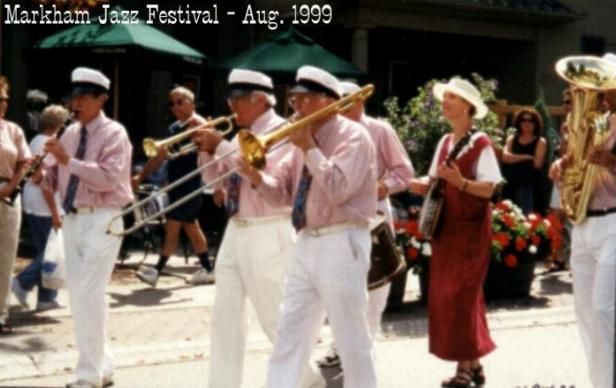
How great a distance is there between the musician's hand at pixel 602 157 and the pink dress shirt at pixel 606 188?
0.35 ft

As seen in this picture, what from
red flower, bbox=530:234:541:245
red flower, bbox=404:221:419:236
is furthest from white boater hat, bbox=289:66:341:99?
red flower, bbox=530:234:541:245

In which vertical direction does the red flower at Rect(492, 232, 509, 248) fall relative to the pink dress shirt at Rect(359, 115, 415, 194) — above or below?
below

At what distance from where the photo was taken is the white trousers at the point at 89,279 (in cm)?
735

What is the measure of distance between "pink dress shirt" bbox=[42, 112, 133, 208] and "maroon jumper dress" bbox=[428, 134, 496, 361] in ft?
6.35

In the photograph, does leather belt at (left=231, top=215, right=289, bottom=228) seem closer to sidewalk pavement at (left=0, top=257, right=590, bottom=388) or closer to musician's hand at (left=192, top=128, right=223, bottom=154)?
musician's hand at (left=192, top=128, right=223, bottom=154)

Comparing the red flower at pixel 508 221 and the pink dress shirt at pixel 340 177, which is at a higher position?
the pink dress shirt at pixel 340 177

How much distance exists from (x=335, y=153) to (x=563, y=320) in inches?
190

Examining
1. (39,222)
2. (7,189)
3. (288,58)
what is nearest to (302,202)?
(7,189)

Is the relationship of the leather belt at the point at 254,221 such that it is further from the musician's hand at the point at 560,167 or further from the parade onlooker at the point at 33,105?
the parade onlooker at the point at 33,105

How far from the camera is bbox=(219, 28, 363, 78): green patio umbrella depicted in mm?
14891

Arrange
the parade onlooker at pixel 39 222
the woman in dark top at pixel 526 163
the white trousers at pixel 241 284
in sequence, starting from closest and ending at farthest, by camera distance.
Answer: the white trousers at pixel 241 284, the parade onlooker at pixel 39 222, the woman in dark top at pixel 526 163

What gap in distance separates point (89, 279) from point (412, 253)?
3.62 metres

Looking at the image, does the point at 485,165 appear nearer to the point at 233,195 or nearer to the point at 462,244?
the point at 462,244

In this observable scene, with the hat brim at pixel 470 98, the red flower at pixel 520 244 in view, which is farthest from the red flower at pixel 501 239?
the hat brim at pixel 470 98
